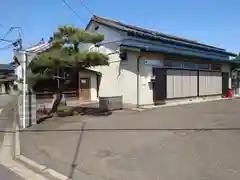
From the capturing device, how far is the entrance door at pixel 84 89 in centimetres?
2050

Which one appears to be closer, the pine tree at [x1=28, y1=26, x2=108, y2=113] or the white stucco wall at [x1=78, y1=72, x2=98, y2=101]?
the pine tree at [x1=28, y1=26, x2=108, y2=113]

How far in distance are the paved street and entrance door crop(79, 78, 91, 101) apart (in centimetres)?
982

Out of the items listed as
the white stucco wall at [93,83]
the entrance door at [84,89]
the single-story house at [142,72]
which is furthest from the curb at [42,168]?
the white stucco wall at [93,83]

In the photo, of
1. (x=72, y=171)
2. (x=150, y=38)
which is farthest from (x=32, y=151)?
(x=150, y=38)

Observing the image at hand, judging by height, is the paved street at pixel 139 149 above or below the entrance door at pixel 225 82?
below

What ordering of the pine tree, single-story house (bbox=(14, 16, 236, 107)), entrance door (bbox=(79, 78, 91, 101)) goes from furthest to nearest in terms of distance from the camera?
entrance door (bbox=(79, 78, 91, 101)) → single-story house (bbox=(14, 16, 236, 107)) → the pine tree

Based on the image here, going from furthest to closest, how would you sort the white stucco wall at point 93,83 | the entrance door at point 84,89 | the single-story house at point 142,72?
the white stucco wall at point 93,83 → the entrance door at point 84,89 → the single-story house at point 142,72

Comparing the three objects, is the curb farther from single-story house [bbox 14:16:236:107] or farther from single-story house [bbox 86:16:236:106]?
single-story house [bbox 86:16:236:106]

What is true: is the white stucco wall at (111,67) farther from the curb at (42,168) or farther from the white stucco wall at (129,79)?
the curb at (42,168)

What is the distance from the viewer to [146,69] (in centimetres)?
1659

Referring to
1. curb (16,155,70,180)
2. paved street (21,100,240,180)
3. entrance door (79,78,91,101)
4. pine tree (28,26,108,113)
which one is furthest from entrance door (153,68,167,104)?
curb (16,155,70,180)

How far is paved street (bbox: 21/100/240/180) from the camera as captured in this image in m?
4.97

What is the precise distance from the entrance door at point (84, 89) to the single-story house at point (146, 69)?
0.35 meters

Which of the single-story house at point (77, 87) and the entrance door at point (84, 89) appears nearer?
the single-story house at point (77, 87)
